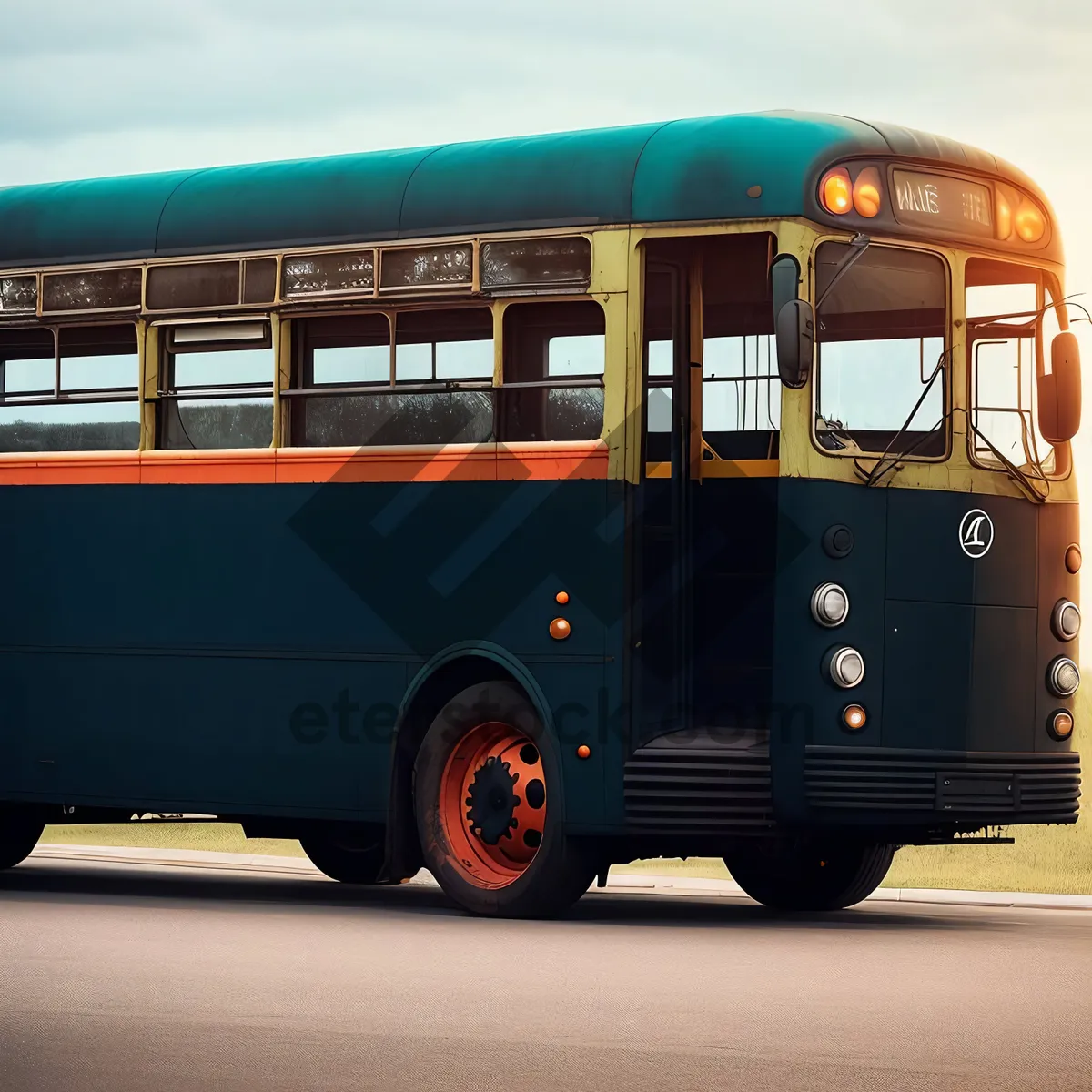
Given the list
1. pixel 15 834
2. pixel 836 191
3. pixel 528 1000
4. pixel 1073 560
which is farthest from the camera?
pixel 15 834

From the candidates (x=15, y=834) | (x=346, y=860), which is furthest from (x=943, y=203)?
(x=15, y=834)

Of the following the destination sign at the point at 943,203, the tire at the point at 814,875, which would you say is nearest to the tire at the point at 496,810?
the tire at the point at 814,875

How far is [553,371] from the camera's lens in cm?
1301

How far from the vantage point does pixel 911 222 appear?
12.8 meters

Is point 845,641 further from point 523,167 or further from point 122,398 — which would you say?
point 122,398

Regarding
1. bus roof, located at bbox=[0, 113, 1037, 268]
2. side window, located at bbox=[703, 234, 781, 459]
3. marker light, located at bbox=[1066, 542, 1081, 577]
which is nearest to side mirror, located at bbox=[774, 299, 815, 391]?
bus roof, located at bbox=[0, 113, 1037, 268]

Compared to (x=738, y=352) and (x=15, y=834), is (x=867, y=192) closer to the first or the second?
(x=738, y=352)

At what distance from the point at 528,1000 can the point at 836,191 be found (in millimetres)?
4749

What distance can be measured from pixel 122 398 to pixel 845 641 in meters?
4.52

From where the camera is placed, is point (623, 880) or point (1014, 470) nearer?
point (1014, 470)

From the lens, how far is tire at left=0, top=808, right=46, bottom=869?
1620 cm

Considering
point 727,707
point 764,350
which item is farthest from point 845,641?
point 764,350

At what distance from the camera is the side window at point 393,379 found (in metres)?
13.2

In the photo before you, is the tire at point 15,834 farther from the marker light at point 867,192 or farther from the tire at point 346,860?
the marker light at point 867,192
